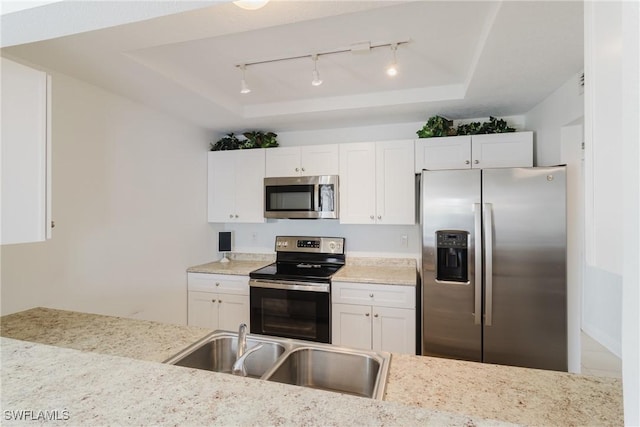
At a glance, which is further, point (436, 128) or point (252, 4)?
point (436, 128)

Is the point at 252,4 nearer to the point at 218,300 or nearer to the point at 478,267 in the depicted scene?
the point at 478,267

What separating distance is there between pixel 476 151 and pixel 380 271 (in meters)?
1.38

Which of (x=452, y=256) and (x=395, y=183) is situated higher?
(x=395, y=183)

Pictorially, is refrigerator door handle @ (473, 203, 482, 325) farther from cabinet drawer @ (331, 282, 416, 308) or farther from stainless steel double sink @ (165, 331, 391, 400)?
stainless steel double sink @ (165, 331, 391, 400)

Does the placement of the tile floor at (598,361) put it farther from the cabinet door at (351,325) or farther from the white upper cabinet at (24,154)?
the white upper cabinet at (24,154)

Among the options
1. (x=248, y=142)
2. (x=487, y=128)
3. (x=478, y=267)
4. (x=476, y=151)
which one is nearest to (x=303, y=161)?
(x=248, y=142)

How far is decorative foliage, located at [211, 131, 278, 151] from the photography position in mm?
3227

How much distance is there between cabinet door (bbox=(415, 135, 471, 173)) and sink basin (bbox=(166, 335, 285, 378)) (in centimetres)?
207

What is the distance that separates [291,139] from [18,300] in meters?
2.57

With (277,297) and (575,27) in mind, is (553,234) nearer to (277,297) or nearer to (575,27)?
(575,27)

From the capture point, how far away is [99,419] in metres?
0.61

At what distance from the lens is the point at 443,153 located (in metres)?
2.69

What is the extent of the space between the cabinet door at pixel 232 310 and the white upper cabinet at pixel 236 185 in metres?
0.82

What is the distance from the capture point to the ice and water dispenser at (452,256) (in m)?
2.24
